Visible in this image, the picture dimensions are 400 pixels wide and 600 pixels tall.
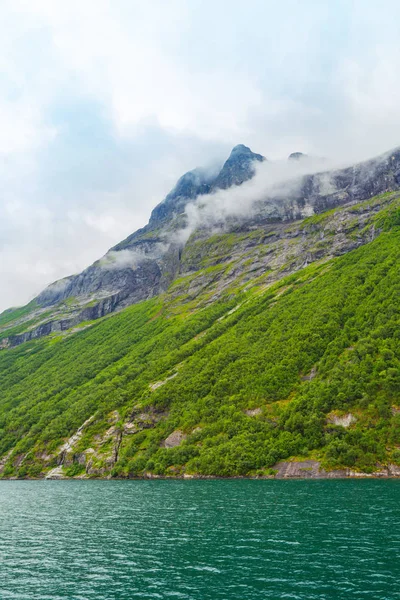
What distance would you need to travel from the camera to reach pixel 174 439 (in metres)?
137

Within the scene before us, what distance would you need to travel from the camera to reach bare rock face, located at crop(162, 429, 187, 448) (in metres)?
135

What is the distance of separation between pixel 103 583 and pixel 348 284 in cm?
17182

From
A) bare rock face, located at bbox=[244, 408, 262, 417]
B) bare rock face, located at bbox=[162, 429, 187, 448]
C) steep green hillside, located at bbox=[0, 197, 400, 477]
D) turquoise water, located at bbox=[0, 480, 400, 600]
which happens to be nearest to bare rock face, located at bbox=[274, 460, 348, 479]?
steep green hillside, located at bbox=[0, 197, 400, 477]

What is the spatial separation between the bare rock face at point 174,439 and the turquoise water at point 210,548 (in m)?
64.7

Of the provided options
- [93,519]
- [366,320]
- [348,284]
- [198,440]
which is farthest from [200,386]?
[93,519]

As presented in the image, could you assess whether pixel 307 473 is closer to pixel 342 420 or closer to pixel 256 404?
pixel 342 420

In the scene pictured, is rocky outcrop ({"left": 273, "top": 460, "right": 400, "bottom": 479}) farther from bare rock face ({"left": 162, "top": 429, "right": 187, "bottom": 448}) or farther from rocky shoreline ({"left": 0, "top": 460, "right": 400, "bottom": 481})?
bare rock face ({"left": 162, "top": 429, "right": 187, "bottom": 448})

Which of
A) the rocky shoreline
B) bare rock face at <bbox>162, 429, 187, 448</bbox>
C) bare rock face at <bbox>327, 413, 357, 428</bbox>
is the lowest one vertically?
the rocky shoreline

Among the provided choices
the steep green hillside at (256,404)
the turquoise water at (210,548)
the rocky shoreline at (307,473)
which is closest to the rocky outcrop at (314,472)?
the rocky shoreline at (307,473)

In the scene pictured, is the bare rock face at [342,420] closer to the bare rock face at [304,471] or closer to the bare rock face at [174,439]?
the bare rock face at [304,471]

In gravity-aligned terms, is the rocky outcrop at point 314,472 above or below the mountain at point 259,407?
below

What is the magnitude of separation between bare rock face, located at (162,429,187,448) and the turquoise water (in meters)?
64.7

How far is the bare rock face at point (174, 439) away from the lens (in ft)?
443

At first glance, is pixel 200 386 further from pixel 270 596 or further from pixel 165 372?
pixel 270 596
